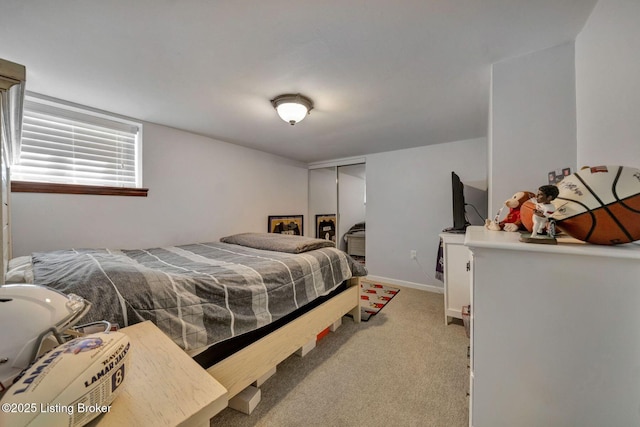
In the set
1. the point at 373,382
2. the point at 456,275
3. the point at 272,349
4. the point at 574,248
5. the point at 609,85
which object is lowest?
the point at 373,382

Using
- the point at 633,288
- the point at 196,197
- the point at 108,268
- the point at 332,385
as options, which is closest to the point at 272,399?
the point at 332,385

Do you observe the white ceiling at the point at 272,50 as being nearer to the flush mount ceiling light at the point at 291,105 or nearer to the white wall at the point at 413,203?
the flush mount ceiling light at the point at 291,105

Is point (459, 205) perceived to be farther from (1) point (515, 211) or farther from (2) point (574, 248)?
(2) point (574, 248)

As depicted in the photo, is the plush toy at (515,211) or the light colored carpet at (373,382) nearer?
the plush toy at (515,211)

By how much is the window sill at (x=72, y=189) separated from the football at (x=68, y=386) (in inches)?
82.0

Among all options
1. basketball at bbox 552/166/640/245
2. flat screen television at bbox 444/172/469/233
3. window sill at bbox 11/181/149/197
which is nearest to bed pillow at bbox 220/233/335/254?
window sill at bbox 11/181/149/197

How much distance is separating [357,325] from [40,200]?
287cm

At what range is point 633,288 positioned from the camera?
0.62 metres

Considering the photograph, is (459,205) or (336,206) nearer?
(459,205)

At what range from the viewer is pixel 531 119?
1.39 metres

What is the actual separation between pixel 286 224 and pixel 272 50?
113 inches

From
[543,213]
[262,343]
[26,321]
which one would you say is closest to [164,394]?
[26,321]

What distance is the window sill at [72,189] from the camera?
1717 mm

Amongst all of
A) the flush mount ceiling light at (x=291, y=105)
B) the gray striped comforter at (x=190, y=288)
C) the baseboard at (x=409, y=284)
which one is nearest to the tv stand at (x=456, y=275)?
the baseboard at (x=409, y=284)
